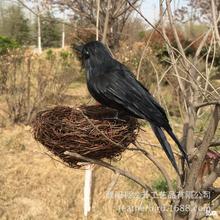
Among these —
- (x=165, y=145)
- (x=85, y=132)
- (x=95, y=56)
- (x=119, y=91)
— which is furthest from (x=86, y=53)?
(x=165, y=145)

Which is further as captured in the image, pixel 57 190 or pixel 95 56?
pixel 57 190

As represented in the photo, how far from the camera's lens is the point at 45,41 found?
34.3 m

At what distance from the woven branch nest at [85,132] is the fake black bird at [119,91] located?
0.08m

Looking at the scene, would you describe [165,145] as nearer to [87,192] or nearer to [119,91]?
[119,91]

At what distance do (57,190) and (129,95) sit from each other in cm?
349

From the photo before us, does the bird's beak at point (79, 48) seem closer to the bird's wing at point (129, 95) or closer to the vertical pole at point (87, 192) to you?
the bird's wing at point (129, 95)

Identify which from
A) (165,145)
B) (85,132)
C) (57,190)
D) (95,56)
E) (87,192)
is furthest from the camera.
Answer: (57,190)

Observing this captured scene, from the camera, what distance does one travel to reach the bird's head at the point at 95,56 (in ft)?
6.61

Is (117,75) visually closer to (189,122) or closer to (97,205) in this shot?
(189,122)

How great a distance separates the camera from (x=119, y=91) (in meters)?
1.90

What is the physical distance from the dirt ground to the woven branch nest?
2.15 meters

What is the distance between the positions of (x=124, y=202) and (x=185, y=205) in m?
3.00

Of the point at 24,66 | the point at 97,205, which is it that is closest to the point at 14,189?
the point at 97,205

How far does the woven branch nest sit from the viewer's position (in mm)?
1855
